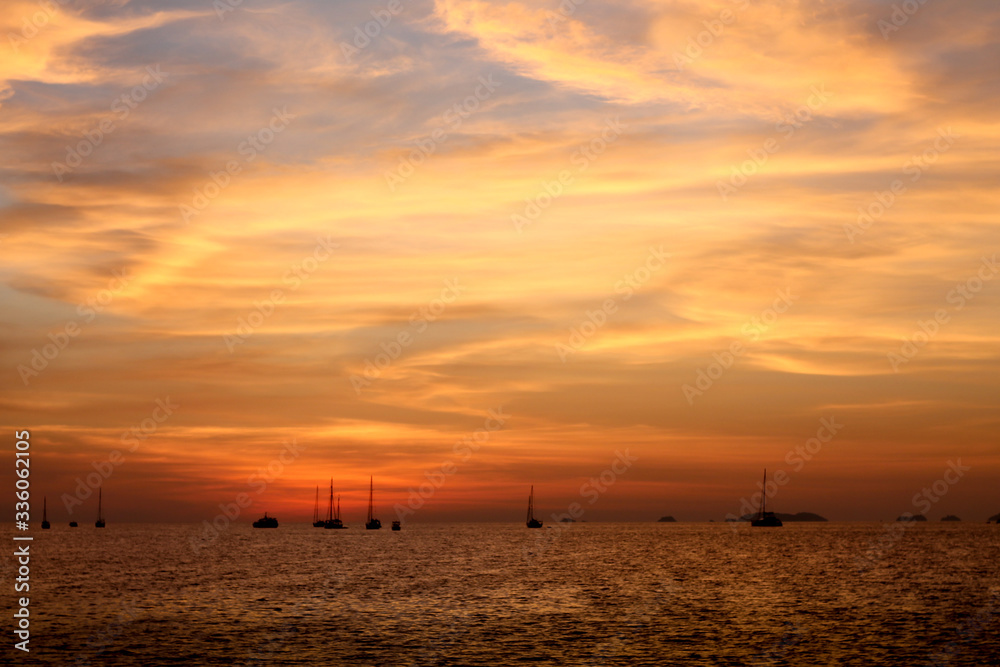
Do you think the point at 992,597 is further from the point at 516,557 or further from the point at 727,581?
the point at 516,557

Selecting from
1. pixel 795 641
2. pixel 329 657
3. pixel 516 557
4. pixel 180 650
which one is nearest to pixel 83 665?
pixel 180 650

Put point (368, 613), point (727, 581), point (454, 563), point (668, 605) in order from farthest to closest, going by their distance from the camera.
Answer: point (454, 563) → point (727, 581) → point (668, 605) → point (368, 613)

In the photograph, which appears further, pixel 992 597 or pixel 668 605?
pixel 992 597

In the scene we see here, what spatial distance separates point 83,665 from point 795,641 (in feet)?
146

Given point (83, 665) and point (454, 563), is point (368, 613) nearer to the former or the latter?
point (83, 665)

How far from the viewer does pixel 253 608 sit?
7831 cm

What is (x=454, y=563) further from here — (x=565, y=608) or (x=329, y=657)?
(x=329, y=657)

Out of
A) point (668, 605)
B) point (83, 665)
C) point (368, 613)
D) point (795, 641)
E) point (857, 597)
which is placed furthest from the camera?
point (857, 597)

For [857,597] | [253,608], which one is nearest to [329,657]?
[253,608]

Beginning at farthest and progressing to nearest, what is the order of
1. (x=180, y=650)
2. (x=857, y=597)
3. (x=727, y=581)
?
Answer: 1. (x=727, y=581)
2. (x=857, y=597)
3. (x=180, y=650)

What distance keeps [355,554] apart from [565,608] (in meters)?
104

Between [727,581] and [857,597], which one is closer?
[857,597]

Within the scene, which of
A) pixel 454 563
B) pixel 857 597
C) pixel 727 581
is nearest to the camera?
pixel 857 597

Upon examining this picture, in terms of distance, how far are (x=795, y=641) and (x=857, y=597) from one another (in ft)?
115
